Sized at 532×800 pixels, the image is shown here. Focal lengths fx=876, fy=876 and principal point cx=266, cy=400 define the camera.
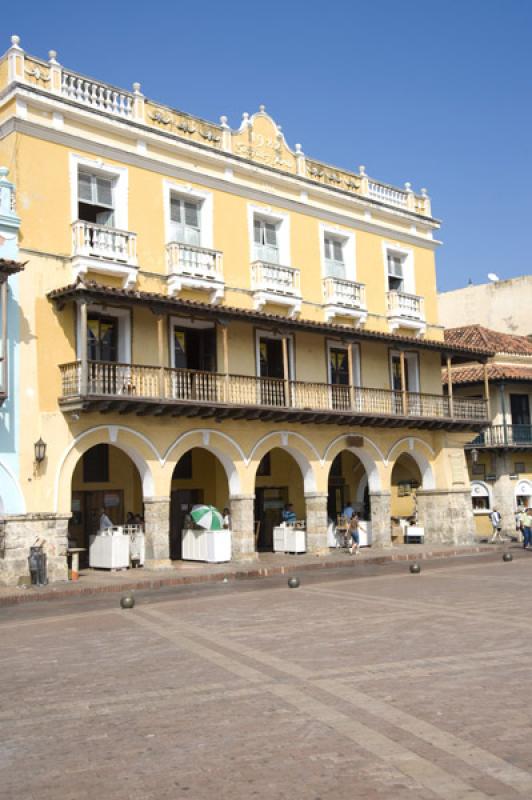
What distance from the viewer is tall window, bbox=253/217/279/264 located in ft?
86.0

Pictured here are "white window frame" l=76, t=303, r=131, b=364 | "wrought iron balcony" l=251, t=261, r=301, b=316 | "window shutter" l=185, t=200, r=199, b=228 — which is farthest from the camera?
"wrought iron balcony" l=251, t=261, r=301, b=316

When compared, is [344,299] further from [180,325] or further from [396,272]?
[180,325]

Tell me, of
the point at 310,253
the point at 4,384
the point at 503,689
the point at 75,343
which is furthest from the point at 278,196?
the point at 503,689

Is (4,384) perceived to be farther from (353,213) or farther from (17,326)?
(353,213)

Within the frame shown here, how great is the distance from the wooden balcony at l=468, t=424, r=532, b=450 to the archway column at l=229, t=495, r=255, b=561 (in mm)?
13823

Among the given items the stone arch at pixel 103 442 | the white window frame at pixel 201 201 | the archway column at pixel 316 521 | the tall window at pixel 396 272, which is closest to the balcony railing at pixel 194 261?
the white window frame at pixel 201 201

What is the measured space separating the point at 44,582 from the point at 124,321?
274 inches

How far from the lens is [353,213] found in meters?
29.1

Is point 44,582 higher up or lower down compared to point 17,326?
lower down

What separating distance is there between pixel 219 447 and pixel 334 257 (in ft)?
27.0

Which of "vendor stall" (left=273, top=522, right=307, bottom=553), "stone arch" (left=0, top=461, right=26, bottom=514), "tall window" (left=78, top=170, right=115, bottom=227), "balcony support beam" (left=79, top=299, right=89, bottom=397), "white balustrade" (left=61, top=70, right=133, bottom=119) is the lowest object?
"vendor stall" (left=273, top=522, right=307, bottom=553)

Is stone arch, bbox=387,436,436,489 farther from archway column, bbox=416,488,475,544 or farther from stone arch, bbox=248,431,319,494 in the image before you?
stone arch, bbox=248,431,319,494

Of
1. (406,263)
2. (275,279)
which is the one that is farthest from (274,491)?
(406,263)

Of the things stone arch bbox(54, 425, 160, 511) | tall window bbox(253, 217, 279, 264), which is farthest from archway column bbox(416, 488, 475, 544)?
stone arch bbox(54, 425, 160, 511)
